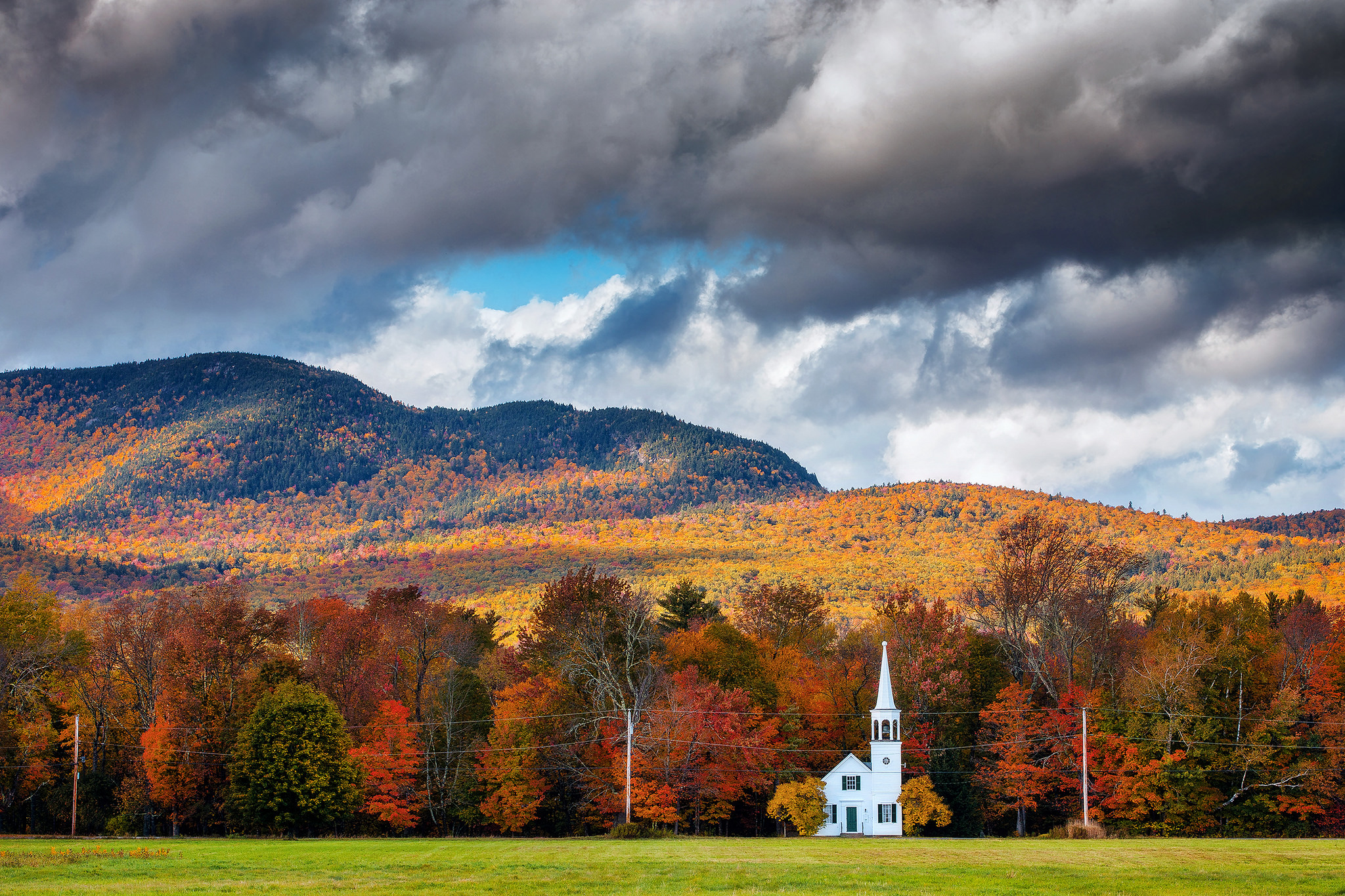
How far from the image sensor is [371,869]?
3941 centimetres

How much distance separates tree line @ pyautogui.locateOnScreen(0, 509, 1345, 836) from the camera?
7169 cm

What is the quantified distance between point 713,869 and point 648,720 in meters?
34.8

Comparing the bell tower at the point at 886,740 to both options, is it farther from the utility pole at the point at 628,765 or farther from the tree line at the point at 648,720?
the utility pole at the point at 628,765

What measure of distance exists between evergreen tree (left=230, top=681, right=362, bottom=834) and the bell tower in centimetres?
3294

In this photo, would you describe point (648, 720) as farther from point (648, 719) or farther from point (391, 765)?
point (391, 765)

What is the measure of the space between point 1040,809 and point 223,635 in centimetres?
5501

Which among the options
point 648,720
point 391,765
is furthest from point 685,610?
point 391,765

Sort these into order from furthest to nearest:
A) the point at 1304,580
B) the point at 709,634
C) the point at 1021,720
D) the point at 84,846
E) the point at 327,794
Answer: the point at 1304,580, the point at 709,634, the point at 1021,720, the point at 327,794, the point at 84,846

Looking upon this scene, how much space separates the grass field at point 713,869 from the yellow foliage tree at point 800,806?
62.1 feet

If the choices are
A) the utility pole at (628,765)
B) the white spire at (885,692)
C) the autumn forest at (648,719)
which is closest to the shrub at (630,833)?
the utility pole at (628,765)

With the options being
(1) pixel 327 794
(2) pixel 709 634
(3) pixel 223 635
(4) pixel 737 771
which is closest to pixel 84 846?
(1) pixel 327 794

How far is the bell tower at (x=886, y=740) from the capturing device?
77.1 meters

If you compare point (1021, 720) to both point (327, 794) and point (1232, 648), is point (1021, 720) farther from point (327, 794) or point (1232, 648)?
point (327, 794)

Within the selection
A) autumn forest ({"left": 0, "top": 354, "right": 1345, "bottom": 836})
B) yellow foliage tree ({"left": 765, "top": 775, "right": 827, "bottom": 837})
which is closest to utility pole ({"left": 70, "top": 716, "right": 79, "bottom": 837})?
autumn forest ({"left": 0, "top": 354, "right": 1345, "bottom": 836})
